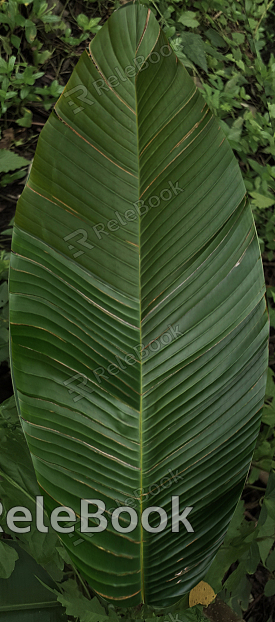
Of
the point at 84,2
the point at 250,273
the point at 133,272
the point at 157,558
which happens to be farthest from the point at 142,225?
the point at 84,2

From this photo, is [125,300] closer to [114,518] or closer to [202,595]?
[114,518]

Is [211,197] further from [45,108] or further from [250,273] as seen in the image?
[45,108]

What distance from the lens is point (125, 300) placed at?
22.9 inches

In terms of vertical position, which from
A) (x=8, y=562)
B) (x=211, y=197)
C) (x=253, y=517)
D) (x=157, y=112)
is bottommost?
(x=253, y=517)

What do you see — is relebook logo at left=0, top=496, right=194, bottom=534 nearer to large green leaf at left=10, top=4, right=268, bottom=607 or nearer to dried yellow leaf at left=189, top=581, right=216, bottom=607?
large green leaf at left=10, top=4, right=268, bottom=607

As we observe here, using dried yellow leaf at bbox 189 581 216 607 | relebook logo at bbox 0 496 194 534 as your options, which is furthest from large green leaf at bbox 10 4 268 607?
dried yellow leaf at bbox 189 581 216 607

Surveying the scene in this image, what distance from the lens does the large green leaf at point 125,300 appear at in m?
0.58

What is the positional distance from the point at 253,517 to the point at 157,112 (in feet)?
3.36

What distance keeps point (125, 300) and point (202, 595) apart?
541 millimetres

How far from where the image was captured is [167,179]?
585 mm

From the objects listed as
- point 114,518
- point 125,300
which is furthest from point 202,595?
point 125,300

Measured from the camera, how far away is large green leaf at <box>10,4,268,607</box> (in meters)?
0.58

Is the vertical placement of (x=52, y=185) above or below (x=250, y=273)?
above

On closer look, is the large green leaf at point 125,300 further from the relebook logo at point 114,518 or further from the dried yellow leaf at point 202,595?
the dried yellow leaf at point 202,595
